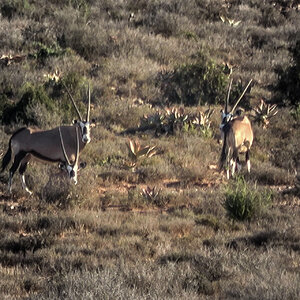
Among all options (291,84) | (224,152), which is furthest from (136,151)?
(291,84)

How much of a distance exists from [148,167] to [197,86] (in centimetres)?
599

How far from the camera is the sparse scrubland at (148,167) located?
22.3 feet

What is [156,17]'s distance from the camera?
26250 millimetres

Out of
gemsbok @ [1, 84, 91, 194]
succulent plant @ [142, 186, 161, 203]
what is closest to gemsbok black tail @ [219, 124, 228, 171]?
succulent plant @ [142, 186, 161, 203]

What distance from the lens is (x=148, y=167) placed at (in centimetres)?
1243

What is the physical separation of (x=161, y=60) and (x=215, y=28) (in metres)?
5.78

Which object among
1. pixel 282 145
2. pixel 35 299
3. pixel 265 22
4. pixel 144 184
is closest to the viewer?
pixel 35 299

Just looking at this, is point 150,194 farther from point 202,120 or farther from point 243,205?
point 202,120

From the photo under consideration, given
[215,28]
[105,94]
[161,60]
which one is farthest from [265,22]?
[105,94]

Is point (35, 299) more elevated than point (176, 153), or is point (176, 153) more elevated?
point (35, 299)

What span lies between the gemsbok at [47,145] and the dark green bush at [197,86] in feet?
21.3

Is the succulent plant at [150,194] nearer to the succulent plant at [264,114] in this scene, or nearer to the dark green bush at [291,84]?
the succulent plant at [264,114]

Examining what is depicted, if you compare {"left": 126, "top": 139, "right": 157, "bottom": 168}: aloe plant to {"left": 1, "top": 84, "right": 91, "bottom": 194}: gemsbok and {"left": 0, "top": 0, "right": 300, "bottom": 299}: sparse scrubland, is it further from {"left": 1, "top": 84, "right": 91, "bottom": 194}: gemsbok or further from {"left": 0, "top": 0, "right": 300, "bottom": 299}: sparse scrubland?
{"left": 1, "top": 84, "right": 91, "bottom": 194}: gemsbok

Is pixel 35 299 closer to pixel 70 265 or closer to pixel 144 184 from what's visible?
pixel 70 265
